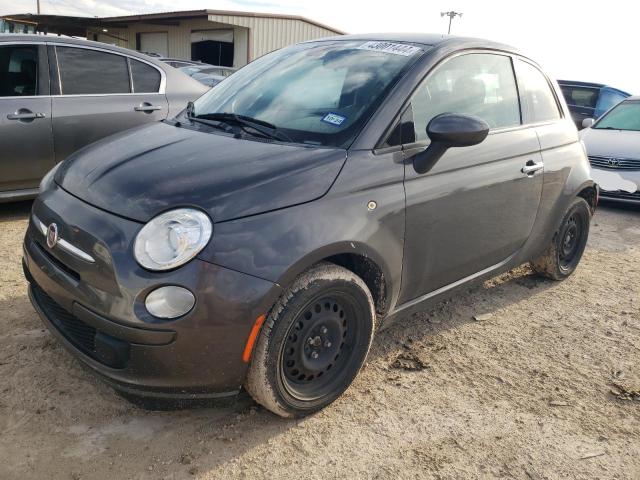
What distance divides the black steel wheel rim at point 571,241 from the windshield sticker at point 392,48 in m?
1.96

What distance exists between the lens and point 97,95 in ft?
15.7

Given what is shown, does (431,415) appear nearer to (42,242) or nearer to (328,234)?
(328,234)

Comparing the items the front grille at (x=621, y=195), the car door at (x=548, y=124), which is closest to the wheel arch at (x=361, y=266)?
the car door at (x=548, y=124)

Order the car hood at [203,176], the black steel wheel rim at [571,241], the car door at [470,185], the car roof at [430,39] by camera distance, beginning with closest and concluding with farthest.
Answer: the car hood at [203,176]
the car door at [470,185]
the car roof at [430,39]
the black steel wheel rim at [571,241]

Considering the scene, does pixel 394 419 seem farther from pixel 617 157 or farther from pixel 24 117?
pixel 617 157

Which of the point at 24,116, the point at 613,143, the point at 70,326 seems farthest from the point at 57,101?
the point at 613,143

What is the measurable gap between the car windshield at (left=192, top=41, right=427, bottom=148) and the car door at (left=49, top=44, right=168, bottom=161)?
6.12 feet

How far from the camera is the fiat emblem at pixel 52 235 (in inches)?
87.4

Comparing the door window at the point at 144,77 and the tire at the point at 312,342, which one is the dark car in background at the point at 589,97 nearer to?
the door window at the point at 144,77

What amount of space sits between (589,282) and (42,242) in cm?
388

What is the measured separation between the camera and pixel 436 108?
9.12 ft

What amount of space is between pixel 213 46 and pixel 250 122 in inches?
787

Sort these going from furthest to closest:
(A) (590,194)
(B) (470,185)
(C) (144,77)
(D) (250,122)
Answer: (C) (144,77) → (A) (590,194) → (B) (470,185) → (D) (250,122)

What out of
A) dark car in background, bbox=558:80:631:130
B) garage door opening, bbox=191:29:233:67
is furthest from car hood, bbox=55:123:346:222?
garage door opening, bbox=191:29:233:67
